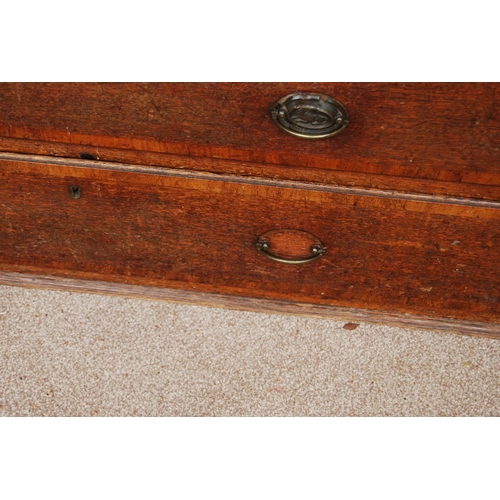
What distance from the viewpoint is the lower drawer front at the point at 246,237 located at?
0.75 meters

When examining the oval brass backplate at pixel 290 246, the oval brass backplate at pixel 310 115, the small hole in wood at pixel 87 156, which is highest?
the small hole in wood at pixel 87 156

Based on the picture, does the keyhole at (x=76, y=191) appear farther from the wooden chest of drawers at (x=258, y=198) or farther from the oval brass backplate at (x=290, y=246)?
the oval brass backplate at (x=290, y=246)

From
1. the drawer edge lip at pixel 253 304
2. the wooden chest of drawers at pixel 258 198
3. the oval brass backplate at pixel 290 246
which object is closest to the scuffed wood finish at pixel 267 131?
the wooden chest of drawers at pixel 258 198

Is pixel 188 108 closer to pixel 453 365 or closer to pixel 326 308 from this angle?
pixel 326 308

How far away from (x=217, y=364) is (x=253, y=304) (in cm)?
13

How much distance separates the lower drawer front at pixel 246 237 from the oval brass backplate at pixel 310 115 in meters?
0.12

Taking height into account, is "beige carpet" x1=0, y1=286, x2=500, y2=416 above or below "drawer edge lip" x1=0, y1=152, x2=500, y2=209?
below

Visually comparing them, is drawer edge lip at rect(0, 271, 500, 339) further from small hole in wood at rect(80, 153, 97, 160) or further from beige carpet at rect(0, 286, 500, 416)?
small hole in wood at rect(80, 153, 97, 160)

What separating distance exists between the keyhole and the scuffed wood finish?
0.21 ft

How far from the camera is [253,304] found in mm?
965

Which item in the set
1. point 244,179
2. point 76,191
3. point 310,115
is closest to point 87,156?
point 76,191

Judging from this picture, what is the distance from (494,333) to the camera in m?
0.94

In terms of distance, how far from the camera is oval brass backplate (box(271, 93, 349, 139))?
601 mm

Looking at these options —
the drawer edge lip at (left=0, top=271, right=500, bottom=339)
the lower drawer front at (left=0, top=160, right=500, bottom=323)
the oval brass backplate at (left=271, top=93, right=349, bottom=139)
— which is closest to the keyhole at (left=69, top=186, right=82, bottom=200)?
the lower drawer front at (left=0, top=160, right=500, bottom=323)
